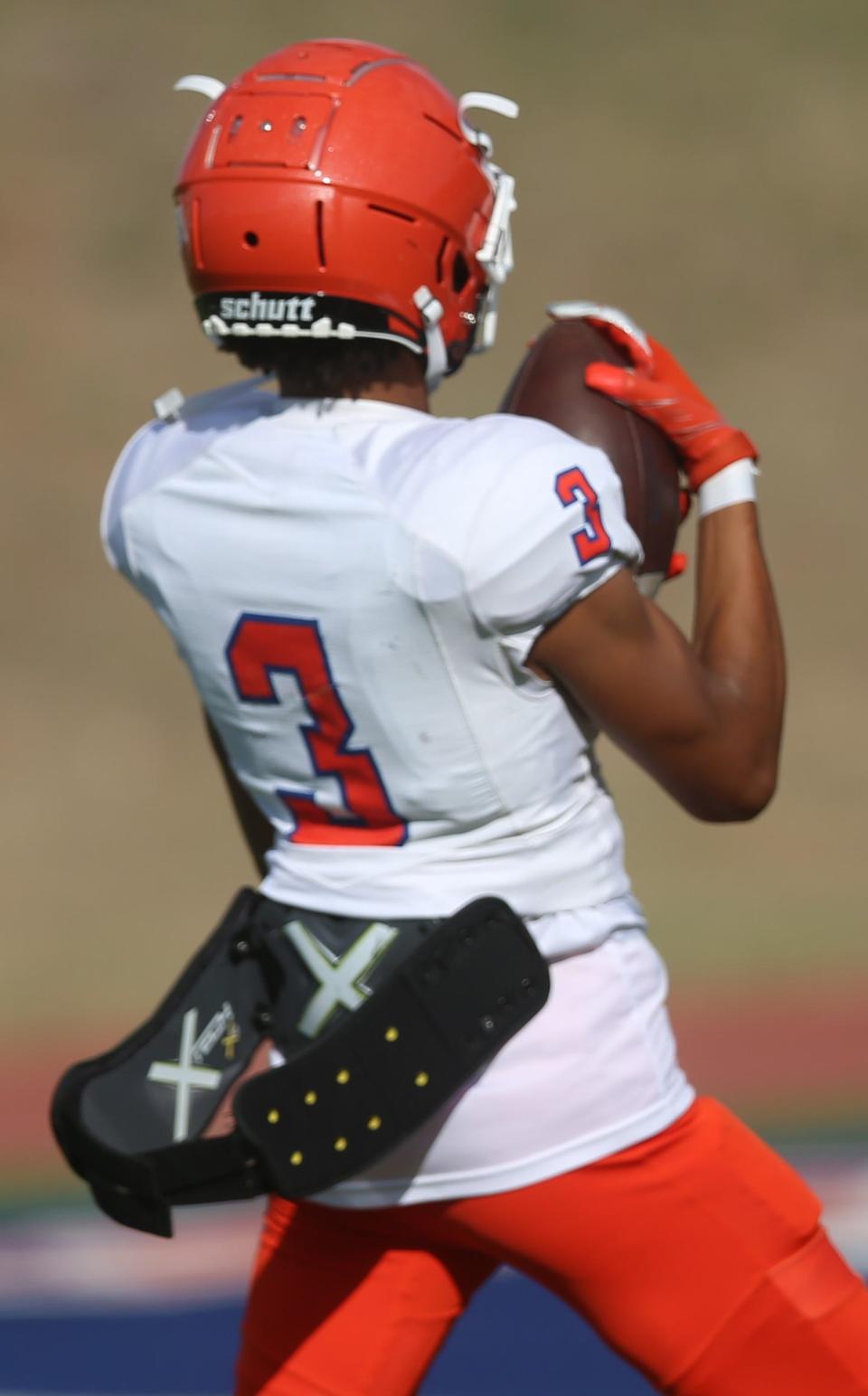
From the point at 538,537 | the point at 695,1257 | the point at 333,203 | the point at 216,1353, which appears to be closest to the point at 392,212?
the point at 333,203

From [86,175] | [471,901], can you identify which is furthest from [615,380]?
[86,175]

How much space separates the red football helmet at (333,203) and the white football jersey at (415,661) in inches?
3.3

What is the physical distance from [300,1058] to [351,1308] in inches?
10.7

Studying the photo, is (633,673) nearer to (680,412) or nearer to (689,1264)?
(680,412)

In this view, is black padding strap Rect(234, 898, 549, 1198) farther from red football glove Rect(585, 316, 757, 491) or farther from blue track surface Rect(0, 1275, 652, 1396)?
blue track surface Rect(0, 1275, 652, 1396)

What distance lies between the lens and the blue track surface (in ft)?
10.00

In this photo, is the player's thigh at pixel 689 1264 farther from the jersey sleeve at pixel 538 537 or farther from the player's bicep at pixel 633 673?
the jersey sleeve at pixel 538 537

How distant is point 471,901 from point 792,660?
436 cm

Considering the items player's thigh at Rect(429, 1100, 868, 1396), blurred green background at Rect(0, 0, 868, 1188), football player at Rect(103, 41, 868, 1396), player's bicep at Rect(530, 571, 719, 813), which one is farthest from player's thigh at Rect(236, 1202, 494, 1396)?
blurred green background at Rect(0, 0, 868, 1188)

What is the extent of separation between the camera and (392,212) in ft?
5.49

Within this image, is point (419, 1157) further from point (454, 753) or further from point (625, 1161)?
point (454, 753)

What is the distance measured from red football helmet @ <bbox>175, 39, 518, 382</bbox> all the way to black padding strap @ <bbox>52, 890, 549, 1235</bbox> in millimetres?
494

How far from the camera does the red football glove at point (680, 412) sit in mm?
1847

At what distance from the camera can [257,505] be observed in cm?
165
